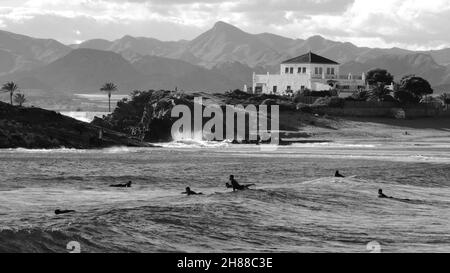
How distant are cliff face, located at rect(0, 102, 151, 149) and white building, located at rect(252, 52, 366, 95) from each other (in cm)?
6125

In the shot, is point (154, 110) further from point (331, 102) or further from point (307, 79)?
point (307, 79)

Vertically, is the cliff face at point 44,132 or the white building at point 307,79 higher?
the white building at point 307,79

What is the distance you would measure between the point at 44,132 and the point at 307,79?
72187 mm

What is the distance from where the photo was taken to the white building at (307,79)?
154762mm

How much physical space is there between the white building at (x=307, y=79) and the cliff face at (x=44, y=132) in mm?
61245

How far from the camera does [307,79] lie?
156 m

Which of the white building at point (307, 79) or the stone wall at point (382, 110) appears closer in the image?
the stone wall at point (382, 110)

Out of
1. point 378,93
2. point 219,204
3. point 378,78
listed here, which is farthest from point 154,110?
point 219,204

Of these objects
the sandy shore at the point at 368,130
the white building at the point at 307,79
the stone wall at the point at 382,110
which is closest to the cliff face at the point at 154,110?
the sandy shore at the point at 368,130

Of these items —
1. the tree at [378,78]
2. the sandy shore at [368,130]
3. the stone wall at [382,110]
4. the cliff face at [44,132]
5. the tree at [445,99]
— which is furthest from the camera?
the tree at [378,78]

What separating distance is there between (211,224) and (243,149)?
57.8 metres

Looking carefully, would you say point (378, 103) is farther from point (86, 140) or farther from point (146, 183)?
point (146, 183)

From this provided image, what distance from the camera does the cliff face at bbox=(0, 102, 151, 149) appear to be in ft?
294

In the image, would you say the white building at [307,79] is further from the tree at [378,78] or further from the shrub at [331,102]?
the shrub at [331,102]
